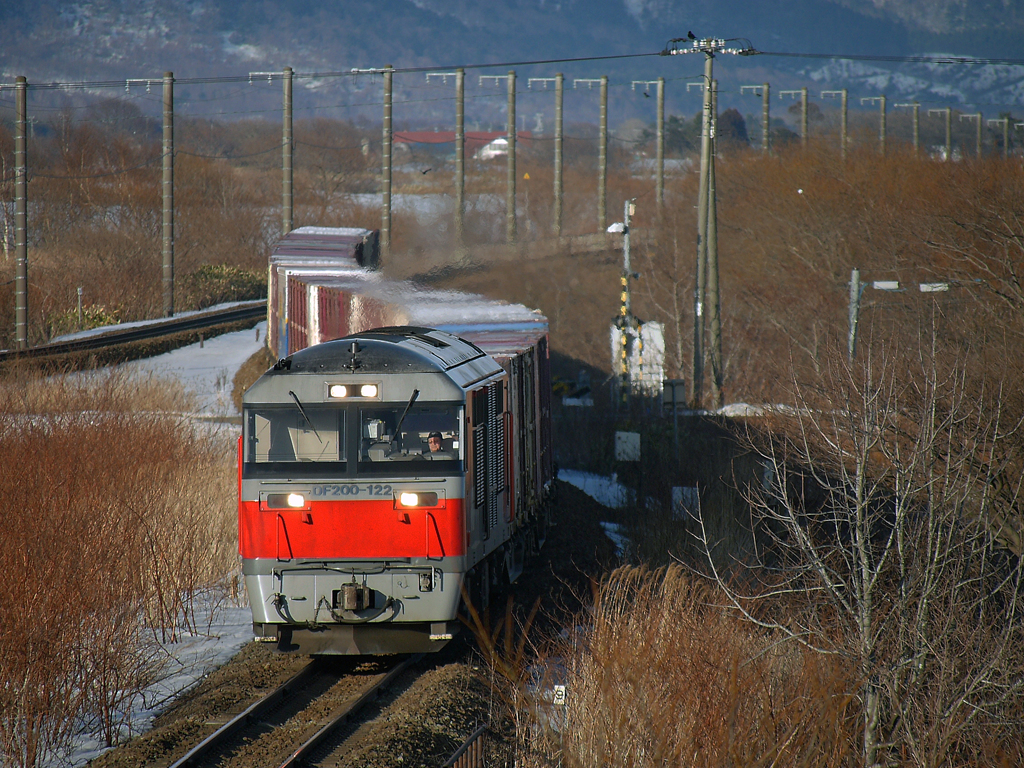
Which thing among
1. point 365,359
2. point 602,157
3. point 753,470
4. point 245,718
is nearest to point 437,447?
point 365,359

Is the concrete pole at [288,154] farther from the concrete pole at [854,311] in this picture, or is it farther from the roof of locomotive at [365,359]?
the roof of locomotive at [365,359]

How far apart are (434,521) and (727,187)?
146ft

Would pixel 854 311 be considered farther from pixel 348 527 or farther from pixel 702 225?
pixel 348 527

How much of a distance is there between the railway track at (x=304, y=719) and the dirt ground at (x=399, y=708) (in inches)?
6.8

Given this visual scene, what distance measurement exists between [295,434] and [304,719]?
2565mm

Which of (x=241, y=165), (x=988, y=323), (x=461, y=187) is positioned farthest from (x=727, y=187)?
(x=241, y=165)

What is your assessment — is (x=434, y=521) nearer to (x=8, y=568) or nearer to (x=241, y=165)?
(x=8, y=568)

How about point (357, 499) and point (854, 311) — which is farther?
point (854, 311)

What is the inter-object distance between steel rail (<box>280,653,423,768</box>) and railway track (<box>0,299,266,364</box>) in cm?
1621

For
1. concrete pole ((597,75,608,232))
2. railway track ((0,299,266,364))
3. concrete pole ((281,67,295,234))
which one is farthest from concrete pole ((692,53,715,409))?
concrete pole ((597,75,608,232))

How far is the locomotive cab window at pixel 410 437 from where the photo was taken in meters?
9.98

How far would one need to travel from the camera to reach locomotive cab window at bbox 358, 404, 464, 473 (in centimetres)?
998

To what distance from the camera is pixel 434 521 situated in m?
9.91

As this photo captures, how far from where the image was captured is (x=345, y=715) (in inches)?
356
